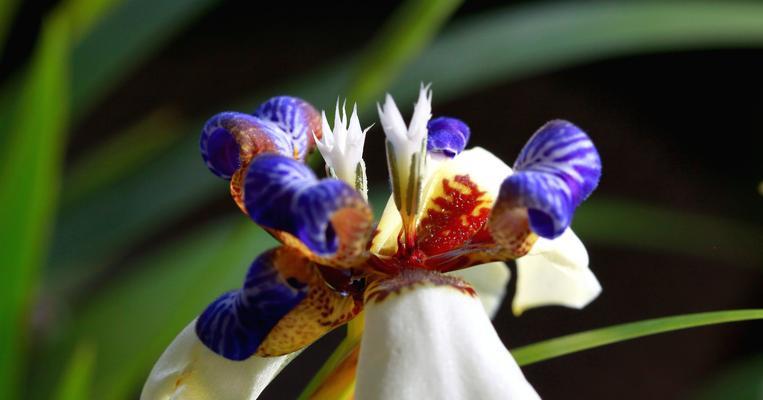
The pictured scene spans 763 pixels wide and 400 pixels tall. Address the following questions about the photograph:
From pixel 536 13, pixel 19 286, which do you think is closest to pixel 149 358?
pixel 19 286

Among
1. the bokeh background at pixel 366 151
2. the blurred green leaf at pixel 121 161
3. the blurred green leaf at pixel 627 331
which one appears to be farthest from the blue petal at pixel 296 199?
the blurred green leaf at pixel 121 161

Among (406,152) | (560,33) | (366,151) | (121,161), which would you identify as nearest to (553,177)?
(406,152)

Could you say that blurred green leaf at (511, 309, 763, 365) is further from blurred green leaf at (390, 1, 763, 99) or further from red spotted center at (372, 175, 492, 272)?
blurred green leaf at (390, 1, 763, 99)

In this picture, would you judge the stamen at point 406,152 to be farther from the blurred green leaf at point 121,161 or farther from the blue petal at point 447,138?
the blurred green leaf at point 121,161

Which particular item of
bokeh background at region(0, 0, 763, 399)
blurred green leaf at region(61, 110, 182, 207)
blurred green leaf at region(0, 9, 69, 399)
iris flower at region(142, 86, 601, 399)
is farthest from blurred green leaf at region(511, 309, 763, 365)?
blurred green leaf at region(61, 110, 182, 207)

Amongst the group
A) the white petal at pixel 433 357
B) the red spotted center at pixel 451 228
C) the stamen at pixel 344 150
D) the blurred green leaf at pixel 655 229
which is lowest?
the blurred green leaf at pixel 655 229

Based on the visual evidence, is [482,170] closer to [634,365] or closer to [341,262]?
[341,262]

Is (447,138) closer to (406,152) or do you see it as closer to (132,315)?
(406,152)
